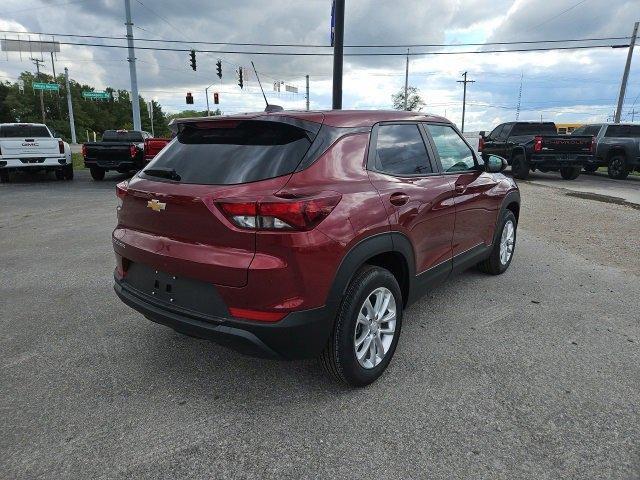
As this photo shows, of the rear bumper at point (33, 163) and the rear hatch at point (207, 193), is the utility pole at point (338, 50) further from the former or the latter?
the rear hatch at point (207, 193)

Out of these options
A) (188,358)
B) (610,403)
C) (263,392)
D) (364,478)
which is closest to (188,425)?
(263,392)

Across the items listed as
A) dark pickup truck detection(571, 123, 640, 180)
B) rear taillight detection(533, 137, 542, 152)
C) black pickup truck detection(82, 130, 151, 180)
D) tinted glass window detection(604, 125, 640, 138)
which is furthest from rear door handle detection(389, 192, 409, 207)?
tinted glass window detection(604, 125, 640, 138)

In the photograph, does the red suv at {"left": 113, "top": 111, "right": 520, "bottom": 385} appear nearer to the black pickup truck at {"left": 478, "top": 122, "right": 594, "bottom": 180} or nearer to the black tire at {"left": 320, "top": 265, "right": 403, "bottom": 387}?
the black tire at {"left": 320, "top": 265, "right": 403, "bottom": 387}

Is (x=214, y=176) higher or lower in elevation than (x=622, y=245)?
higher

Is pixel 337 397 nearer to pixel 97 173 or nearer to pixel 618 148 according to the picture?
pixel 97 173

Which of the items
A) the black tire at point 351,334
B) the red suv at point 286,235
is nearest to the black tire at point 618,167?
the red suv at point 286,235

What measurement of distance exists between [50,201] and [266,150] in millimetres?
10075

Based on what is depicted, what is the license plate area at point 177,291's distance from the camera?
2.48 metres

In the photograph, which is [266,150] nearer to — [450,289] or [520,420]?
[520,420]

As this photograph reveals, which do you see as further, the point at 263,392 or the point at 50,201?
the point at 50,201

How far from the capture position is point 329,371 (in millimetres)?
2773

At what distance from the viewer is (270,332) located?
238cm

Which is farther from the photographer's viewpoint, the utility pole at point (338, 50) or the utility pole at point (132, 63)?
the utility pole at point (132, 63)

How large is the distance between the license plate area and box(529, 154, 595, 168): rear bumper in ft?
48.0
